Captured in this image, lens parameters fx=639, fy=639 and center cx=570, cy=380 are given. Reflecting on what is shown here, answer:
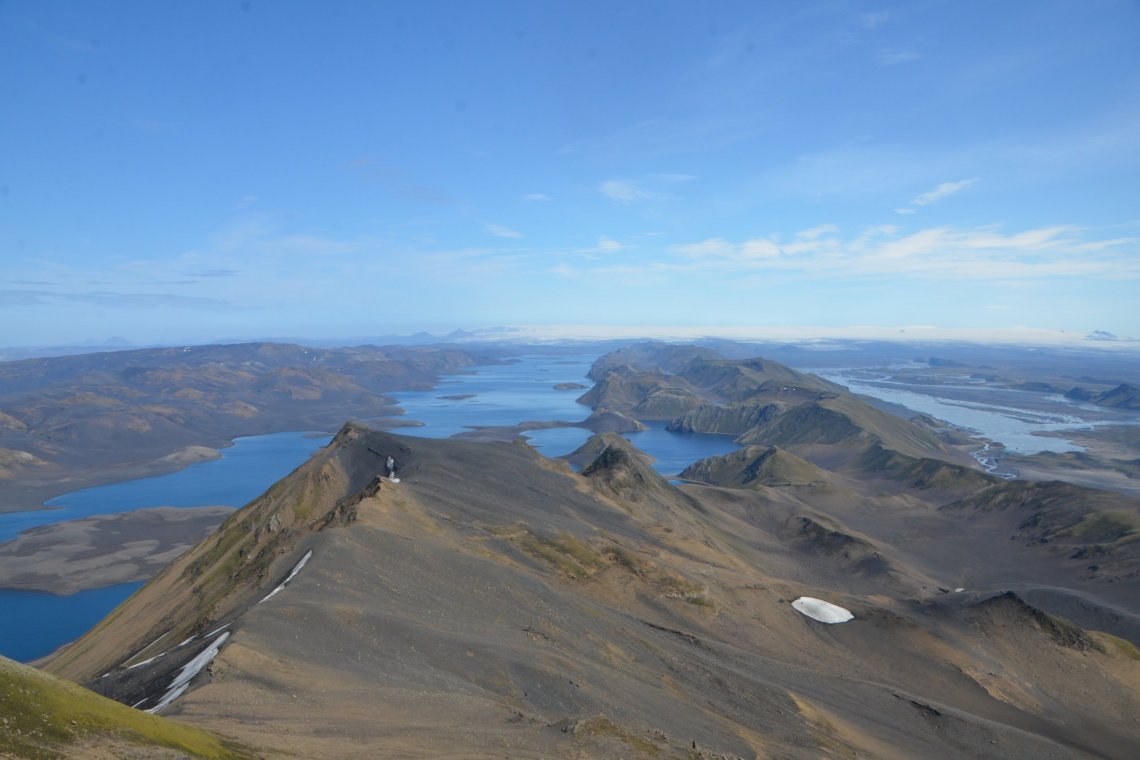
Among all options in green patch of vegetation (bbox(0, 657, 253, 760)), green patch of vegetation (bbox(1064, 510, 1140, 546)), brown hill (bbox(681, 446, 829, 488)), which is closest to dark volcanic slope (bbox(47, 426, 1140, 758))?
green patch of vegetation (bbox(0, 657, 253, 760))

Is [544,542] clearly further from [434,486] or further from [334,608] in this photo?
[334,608]

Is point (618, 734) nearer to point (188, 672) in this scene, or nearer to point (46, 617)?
point (188, 672)

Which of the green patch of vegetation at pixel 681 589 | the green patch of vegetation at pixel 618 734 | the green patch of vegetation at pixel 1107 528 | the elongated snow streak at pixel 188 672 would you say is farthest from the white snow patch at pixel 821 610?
the green patch of vegetation at pixel 1107 528

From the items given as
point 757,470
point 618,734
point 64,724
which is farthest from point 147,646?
point 757,470

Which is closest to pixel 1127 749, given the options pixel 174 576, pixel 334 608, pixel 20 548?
pixel 334 608

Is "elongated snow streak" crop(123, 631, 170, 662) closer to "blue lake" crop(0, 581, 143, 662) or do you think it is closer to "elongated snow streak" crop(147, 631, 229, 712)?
"elongated snow streak" crop(147, 631, 229, 712)

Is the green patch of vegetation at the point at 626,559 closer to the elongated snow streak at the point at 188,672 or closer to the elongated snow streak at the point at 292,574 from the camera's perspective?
the elongated snow streak at the point at 292,574

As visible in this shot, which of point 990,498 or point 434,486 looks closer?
point 434,486
